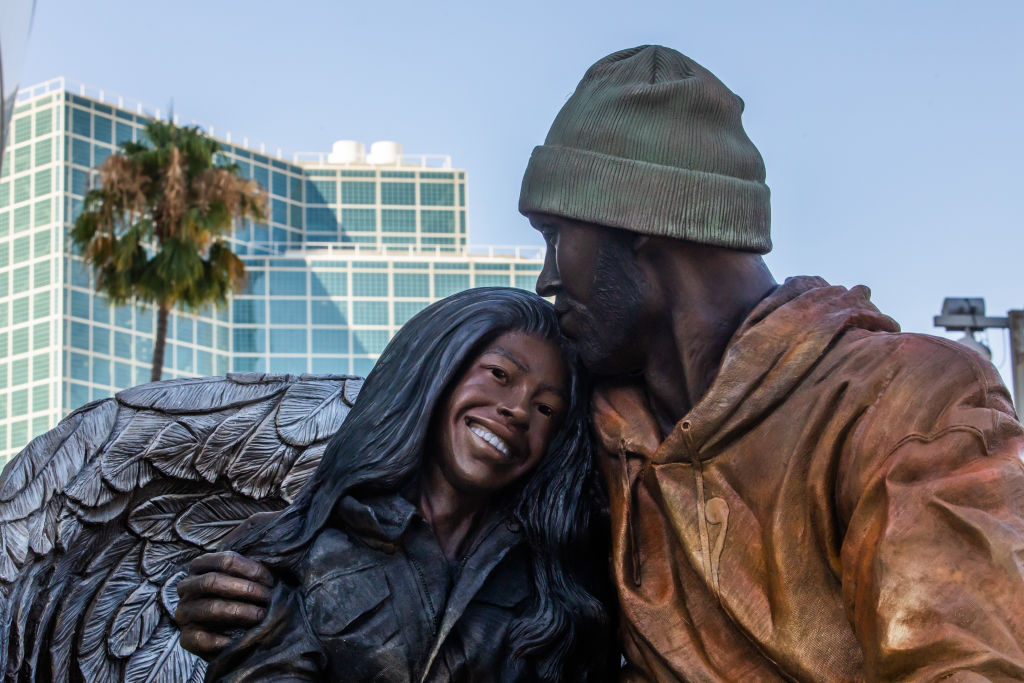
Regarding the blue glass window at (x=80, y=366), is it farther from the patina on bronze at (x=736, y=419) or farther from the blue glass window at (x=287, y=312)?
the patina on bronze at (x=736, y=419)

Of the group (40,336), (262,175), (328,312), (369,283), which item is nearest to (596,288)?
(40,336)

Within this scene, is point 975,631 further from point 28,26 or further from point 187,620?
point 28,26

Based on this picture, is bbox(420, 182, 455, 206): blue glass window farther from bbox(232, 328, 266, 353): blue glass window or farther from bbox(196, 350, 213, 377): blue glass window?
bbox(196, 350, 213, 377): blue glass window

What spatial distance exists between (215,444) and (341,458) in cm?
119

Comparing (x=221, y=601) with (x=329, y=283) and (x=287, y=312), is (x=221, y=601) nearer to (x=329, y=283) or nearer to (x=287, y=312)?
(x=329, y=283)

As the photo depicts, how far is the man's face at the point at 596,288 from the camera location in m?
3.76

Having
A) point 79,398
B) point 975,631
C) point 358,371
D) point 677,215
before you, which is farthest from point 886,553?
point 358,371

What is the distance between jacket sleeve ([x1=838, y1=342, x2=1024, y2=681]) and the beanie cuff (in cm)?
55

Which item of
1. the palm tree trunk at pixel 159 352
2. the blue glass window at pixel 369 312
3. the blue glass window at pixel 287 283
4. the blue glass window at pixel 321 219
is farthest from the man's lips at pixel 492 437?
the blue glass window at pixel 321 219

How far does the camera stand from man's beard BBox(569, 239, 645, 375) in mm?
3762

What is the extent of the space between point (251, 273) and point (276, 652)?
47704mm

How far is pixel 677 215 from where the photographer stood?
368cm

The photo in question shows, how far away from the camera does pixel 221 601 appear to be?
12.2 ft

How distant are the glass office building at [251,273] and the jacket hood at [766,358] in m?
37.8
